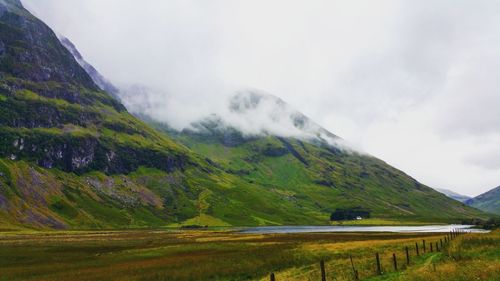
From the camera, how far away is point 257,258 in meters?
69.0

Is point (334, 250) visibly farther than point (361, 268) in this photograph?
Yes

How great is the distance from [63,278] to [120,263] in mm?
16222

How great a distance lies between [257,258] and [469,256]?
34980mm

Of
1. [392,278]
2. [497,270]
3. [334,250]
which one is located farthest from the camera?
[334,250]

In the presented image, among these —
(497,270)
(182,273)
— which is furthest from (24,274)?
(497,270)

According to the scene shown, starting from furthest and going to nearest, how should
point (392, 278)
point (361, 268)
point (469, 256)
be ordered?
point (361, 268), point (469, 256), point (392, 278)

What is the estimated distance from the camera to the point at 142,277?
53625 mm

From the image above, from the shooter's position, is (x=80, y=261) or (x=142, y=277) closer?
(x=142, y=277)

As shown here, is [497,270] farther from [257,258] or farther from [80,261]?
[80,261]

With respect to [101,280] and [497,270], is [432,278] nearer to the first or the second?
[497,270]

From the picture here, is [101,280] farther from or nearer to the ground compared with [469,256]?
nearer to the ground

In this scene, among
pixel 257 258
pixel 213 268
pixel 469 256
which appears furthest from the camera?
pixel 257 258

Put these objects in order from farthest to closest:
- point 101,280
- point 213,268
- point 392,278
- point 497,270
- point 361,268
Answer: point 213,268, point 101,280, point 361,268, point 392,278, point 497,270

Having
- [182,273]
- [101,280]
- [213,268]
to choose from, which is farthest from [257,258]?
[101,280]
